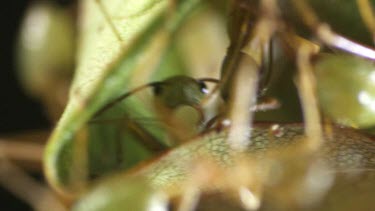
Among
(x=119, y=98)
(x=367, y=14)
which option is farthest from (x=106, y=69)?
(x=367, y=14)

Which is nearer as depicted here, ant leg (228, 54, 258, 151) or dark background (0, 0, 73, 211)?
ant leg (228, 54, 258, 151)

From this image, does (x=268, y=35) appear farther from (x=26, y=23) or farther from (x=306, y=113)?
(x=26, y=23)

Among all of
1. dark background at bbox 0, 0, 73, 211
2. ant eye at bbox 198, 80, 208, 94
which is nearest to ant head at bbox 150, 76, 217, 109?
ant eye at bbox 198, 80, 208, 94

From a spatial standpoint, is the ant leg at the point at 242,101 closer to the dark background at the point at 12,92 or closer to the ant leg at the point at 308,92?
the ant leg at the point at 308,92

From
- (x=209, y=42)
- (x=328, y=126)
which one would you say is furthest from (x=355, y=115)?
(x=209, y=42)

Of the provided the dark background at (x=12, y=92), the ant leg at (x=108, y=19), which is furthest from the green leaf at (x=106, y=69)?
the dark background at (x=12, y=92)

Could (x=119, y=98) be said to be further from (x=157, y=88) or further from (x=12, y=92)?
Result: (x=12, y=92)

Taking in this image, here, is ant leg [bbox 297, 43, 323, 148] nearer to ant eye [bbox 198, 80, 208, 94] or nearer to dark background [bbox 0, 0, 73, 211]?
ant eye [bbox 198, 80, 208, 94]
